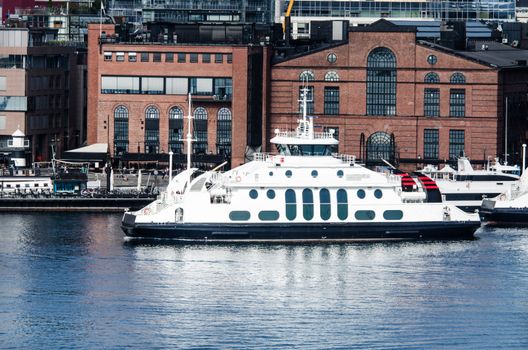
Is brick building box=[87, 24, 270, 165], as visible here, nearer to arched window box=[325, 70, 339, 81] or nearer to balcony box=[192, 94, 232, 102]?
balcony box=[192, 94, 232, 102]

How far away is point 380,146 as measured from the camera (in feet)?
464

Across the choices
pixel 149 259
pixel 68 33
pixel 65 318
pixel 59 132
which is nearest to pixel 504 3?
pixel 68 33

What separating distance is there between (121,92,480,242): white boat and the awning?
28031mm

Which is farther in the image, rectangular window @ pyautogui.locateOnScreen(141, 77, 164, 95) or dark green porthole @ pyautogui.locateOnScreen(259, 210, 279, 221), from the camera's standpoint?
rectangular window @ pyautogui.locateOnScreen(141, 77, 164, 95)

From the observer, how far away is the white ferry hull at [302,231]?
4323 inches

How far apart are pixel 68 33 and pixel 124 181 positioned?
1502 inches

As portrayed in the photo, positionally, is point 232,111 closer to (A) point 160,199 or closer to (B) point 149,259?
(A) point 160,199

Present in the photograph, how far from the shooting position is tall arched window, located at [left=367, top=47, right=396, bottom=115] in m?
141

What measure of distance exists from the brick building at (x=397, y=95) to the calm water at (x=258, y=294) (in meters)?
26.6

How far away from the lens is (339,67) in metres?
141

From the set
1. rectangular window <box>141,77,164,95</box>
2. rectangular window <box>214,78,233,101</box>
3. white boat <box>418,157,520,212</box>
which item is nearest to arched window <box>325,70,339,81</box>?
rectangular window <box>214,78,233,101</box>

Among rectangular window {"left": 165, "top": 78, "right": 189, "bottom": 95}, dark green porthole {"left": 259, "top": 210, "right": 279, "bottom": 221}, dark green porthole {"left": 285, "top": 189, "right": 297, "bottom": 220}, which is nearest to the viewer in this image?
dark green porthole {"left": 259, "top": 210, "right": 279, "bottom": 221}

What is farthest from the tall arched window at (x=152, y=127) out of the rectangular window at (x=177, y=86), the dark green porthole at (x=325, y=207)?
the dark green porthole at (x=325, y=207)

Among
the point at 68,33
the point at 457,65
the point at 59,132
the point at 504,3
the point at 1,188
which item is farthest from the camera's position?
the point at 504,3
